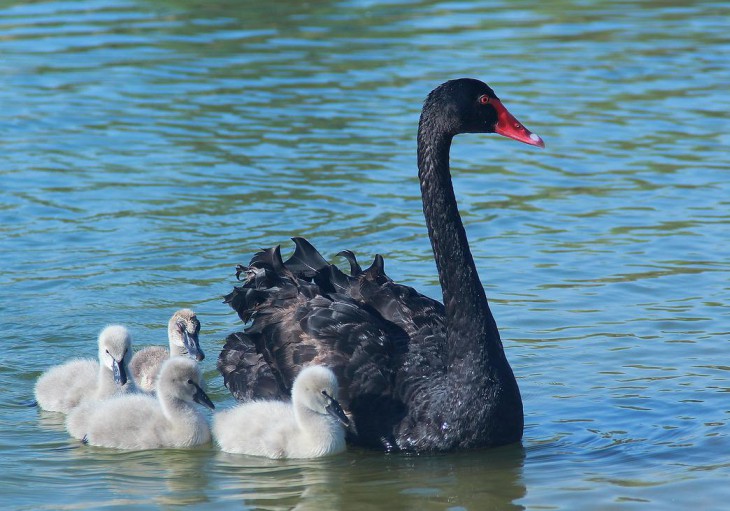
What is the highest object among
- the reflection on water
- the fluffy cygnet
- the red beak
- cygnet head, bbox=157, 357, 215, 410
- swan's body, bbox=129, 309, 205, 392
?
Answer: the red beak

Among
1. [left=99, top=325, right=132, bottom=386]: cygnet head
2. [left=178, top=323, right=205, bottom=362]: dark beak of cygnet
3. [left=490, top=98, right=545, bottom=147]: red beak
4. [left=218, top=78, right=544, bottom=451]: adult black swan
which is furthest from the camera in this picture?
[left=178, top=323, right=205, bottom=362]: dark beak of cygnet

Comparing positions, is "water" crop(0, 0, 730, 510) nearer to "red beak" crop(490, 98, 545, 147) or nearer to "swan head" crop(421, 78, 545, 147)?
"red beak" crop(490, 98, 545, 147)

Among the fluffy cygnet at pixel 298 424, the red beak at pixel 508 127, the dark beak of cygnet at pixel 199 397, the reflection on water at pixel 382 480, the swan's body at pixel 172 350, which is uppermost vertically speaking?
the red beak at pixel 508 127

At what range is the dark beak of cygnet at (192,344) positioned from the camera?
7730 mm

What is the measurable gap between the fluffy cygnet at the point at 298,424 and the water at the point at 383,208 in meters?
0.09

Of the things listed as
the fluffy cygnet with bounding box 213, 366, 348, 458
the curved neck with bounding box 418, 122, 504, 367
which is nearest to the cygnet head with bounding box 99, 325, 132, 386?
the fluffy cygnet with bounding box 213, 366, 348, 458

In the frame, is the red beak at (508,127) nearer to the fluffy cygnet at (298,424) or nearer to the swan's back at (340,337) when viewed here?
the swan's back at (340,337)

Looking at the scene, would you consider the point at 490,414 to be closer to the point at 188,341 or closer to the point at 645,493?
the point at 645,493

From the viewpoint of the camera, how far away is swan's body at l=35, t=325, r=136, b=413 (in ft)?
24.8

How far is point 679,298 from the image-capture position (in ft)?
31.0

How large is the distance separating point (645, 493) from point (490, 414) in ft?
3.03

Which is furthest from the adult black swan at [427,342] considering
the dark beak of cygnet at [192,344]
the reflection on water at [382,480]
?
the dark beak of cygnet at [192,344]

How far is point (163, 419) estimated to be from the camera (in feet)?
23.8

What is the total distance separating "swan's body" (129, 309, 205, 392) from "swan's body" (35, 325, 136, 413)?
Result: 1.04ft
